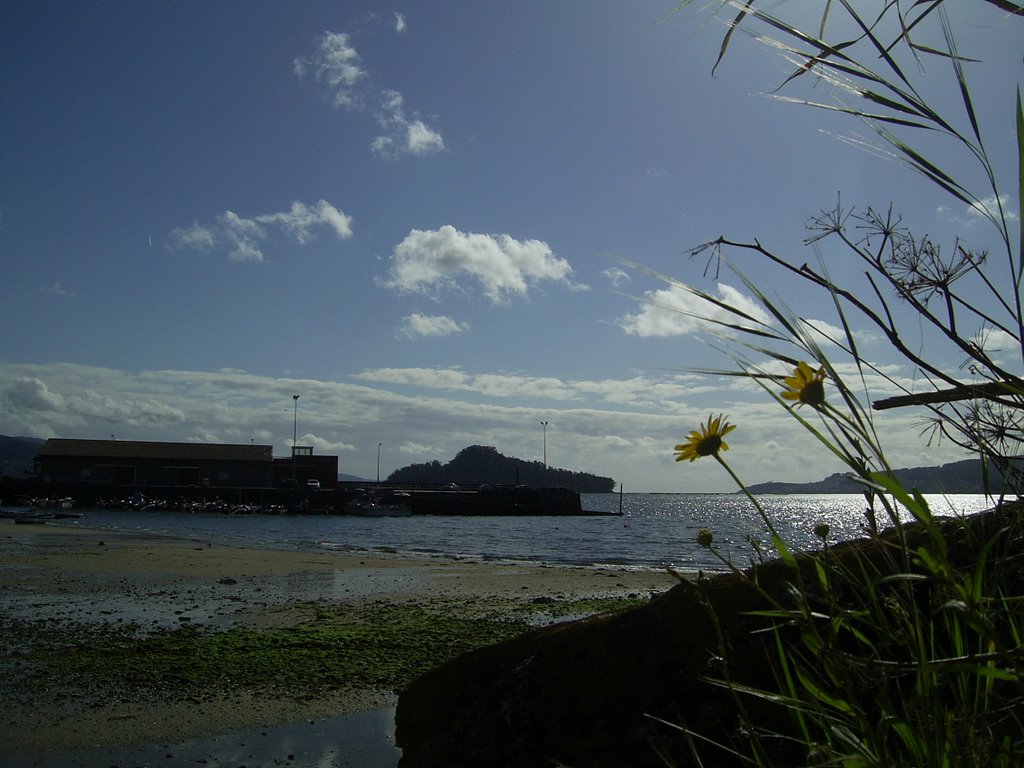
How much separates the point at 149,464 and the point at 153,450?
2288mm

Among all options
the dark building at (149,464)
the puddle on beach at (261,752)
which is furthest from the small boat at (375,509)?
the puddle on beach at (261,752)

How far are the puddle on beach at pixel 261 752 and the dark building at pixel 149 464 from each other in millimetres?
83392

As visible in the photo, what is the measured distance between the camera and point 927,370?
1.33m

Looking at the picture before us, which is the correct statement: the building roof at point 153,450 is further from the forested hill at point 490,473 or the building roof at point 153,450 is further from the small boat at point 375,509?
the forested hill at point 490,473

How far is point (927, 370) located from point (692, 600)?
220 centimetres

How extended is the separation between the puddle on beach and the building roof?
3295 inches

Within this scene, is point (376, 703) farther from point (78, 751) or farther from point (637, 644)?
point (637, 644)

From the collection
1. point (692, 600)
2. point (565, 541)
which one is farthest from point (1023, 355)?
point (565, 541)

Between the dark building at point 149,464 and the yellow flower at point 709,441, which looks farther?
the dark building at point 149,464

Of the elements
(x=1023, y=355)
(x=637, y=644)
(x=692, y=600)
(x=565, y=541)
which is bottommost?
→ (x=565, y=541)

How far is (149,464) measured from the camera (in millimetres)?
83750

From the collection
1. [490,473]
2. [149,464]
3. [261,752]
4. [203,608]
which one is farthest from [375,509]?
[490,473]

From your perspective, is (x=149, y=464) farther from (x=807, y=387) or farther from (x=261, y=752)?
(x=807, y=387)

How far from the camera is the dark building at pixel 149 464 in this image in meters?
82.1
